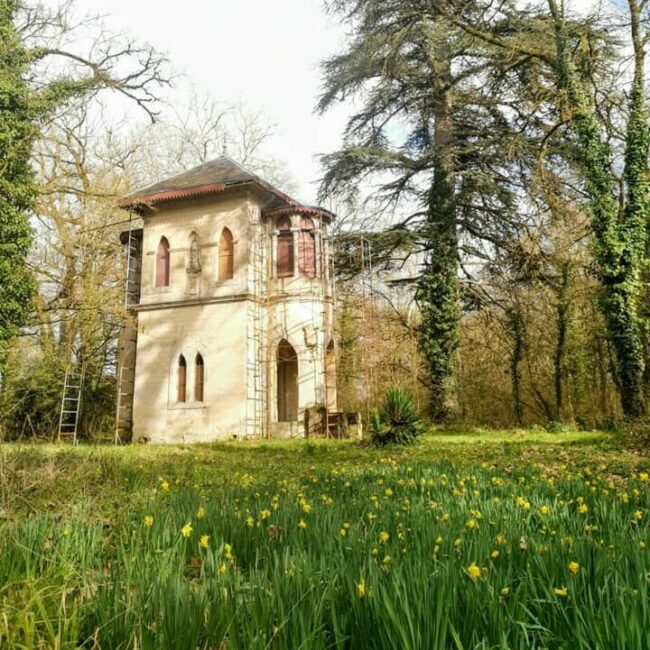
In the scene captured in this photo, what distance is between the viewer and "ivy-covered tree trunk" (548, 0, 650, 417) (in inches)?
595

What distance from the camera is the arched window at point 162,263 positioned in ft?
77.2

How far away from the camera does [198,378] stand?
72.9ft

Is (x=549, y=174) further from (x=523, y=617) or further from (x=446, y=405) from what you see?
(x=523, y=617)

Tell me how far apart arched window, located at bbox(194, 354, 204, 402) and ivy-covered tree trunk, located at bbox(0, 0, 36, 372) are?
20.1 feet

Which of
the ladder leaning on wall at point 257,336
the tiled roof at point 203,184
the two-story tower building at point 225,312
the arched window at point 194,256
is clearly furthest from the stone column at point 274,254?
the arched window at point 194,256

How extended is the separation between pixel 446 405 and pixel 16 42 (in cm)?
1857

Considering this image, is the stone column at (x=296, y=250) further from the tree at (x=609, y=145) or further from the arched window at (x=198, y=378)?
the tree at (x=609, y=145)

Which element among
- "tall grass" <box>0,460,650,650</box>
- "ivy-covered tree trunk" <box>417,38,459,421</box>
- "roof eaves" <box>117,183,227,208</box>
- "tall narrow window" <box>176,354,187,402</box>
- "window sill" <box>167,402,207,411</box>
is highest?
"roof eaves" <box>117,183,227,208</box>

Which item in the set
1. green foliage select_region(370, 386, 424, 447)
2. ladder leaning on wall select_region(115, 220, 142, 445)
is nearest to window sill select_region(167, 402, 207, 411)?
ladder leaning on wall select_region(115, 220, 142, 445)

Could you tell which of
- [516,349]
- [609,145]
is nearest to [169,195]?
[516,349]

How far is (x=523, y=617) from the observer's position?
197 cm

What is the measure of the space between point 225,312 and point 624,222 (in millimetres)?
13660

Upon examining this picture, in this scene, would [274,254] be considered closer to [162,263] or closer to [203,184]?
[203,184]

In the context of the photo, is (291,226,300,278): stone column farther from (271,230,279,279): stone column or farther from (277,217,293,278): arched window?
(271,230,279,279): stone column
